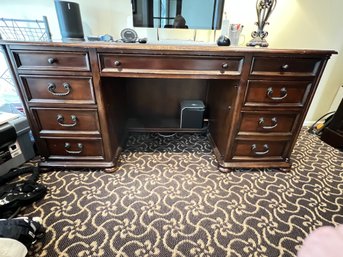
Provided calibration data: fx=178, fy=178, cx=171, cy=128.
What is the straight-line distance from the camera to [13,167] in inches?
49.8

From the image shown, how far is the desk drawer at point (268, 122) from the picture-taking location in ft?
3.87

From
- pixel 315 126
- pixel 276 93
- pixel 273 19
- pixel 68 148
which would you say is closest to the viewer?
pixel 276 93

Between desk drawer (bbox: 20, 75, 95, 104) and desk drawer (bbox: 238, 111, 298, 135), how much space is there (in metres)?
0.99

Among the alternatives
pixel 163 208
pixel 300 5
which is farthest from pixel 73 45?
pixel 300 5

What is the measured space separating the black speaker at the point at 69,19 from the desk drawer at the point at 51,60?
38 cm

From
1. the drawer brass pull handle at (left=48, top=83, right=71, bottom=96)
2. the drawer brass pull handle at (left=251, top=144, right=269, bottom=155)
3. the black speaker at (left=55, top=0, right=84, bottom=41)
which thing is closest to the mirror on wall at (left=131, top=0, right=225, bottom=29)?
the black speaker at (left=55, top=0, right=84, bottom=41)

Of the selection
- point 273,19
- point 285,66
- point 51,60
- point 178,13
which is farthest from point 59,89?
point 273,19

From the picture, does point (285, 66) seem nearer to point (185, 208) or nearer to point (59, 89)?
point (185, 208)

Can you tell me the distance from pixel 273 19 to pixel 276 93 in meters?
0.90

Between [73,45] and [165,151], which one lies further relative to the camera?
[165,151]

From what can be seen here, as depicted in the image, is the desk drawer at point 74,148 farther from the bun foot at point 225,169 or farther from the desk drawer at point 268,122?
the desk drawer at point 268,122

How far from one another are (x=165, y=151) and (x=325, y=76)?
71.8 inches

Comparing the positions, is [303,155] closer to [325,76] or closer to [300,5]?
[325,76]

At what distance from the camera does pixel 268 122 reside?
1.21 meters
